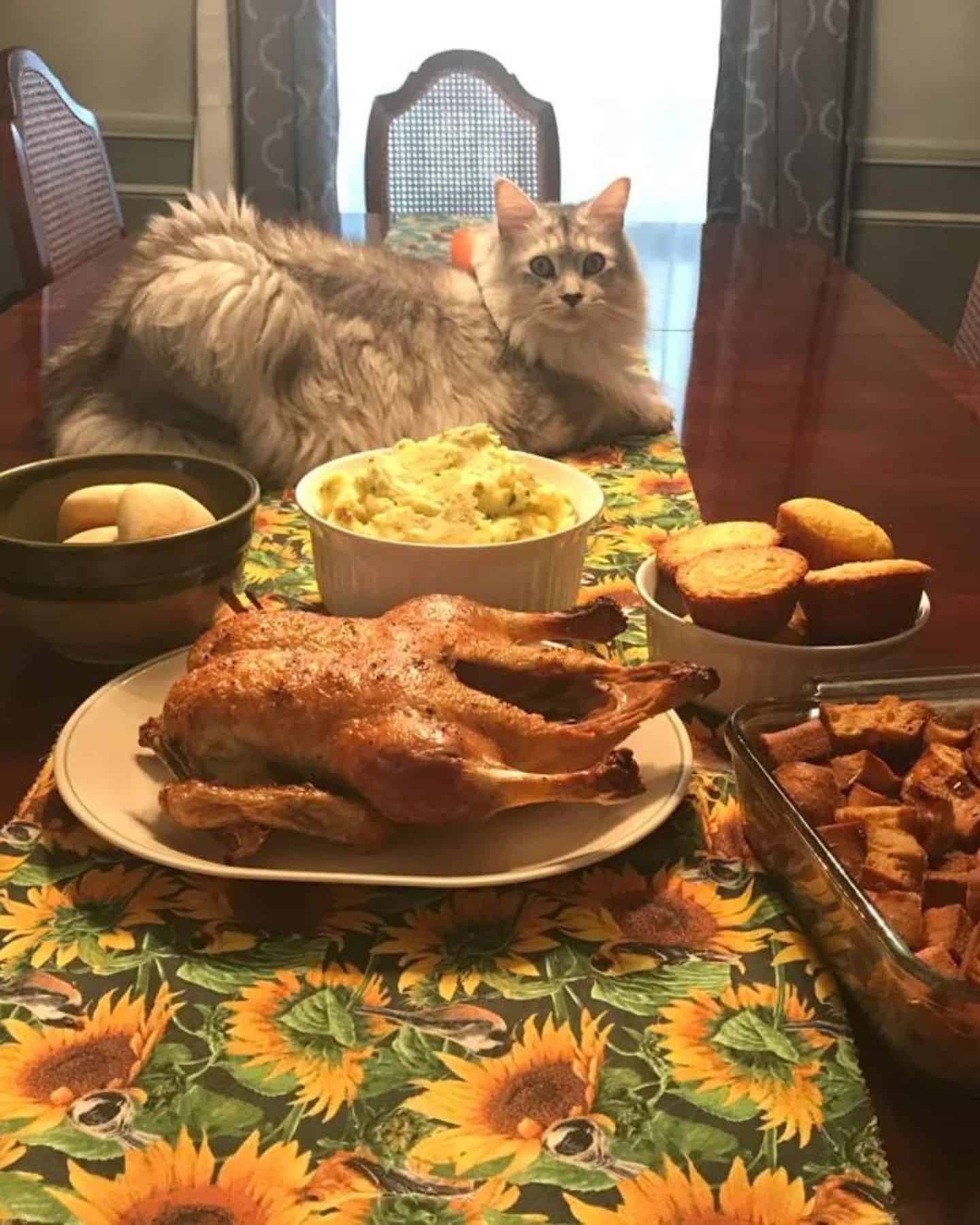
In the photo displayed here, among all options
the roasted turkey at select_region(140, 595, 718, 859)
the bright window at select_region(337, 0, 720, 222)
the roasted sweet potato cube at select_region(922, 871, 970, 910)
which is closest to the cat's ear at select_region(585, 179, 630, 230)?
the roasted turkey at select_region(140, 595, 718, 859)

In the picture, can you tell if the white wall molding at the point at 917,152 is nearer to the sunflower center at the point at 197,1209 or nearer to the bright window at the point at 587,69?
the bright window at the point at 587,69

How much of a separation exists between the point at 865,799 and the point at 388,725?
274 mm

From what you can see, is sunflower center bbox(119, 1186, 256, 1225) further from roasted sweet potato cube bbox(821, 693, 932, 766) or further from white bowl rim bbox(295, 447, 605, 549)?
white bowl rim bbox(295, 447, 605, 549)

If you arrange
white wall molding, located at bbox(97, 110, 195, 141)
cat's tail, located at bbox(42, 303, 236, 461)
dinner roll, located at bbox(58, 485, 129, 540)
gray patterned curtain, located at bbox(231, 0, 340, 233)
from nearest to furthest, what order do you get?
1. dinner roll, located at bbox(58, 485, 129, 540)
2. cat's tail, located at bbox(42, 303, 236, 461)
3. gray patterned curtain, located at bbox(231, 0, 340, 233)
4. white wall molding, located at bbox(97, 110, 195, 141)

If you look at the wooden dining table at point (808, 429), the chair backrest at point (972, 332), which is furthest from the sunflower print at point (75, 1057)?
the chair backrest at point (972, 332)

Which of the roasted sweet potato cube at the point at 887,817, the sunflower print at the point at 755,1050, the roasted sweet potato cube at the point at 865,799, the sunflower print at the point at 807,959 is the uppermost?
the roasted sweet potato cube at the point at 887,817

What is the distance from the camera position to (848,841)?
0.66m

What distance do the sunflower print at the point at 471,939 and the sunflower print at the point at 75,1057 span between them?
13 cm

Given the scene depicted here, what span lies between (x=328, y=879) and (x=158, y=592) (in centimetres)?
33

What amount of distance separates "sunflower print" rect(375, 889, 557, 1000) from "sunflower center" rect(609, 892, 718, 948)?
0.04m

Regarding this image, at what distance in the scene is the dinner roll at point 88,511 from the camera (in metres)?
1.00

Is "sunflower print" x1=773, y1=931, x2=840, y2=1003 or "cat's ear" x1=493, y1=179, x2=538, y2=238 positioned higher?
"cat's ear" x1=493, y1=179, x2=538, y2=238

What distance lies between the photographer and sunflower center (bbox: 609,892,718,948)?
0.71 metres

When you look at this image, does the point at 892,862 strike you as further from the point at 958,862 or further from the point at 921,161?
the point at 921,161
